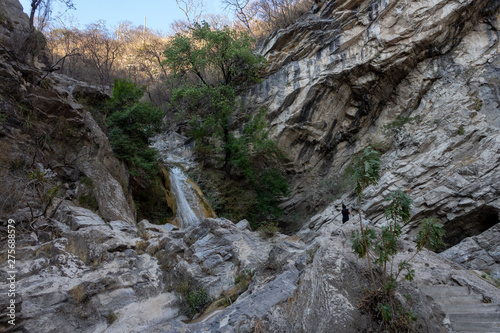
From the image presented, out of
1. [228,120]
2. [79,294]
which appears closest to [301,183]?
[228,120]

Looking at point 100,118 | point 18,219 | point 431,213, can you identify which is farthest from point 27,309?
point 431,213

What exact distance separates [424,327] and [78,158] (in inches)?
511

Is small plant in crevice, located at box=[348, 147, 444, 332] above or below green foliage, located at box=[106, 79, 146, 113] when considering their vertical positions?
below

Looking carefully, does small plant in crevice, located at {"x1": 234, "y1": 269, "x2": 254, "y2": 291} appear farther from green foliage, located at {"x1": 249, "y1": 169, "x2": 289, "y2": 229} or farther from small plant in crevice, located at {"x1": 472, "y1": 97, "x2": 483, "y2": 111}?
small plant in crevice, located at {"x1": 472, "y1": 97, "x2": 483, "y2": 111}

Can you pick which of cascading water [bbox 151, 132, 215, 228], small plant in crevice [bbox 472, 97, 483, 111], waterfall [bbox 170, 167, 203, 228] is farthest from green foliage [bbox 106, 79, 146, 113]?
small plant in crevice [bbox 472, 97, 483, 111]

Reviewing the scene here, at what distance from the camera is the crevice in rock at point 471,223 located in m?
11.1

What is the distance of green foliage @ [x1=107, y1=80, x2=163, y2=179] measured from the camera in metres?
14.1

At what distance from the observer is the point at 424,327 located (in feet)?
14.3

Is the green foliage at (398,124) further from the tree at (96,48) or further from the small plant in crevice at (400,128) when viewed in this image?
the tree at (96,48)

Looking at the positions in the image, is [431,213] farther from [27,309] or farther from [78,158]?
[78,158]

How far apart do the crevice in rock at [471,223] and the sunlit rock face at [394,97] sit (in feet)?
0.44

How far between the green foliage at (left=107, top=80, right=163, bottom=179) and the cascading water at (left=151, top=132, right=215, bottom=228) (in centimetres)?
220

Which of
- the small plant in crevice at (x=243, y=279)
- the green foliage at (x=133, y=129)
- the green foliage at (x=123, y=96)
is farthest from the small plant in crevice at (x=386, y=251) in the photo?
the green foliage at (x=123, y=96)

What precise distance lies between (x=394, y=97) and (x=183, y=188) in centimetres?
1471
